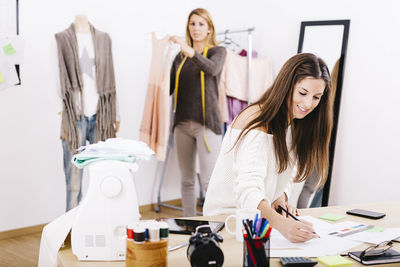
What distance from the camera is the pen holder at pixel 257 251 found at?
1.03 m

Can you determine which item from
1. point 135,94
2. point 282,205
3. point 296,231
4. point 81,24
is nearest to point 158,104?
point 135,94

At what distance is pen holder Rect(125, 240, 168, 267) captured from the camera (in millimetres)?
1020

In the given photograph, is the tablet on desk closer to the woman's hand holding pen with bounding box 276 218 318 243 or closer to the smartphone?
the woman's hand holding pen with bounding box 276 218 318 243

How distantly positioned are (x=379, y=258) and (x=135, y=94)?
320cm

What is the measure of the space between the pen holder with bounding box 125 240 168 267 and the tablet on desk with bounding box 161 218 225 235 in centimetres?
32

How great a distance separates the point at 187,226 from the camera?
1.41m

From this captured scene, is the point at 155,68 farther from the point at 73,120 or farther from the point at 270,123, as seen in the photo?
the point at 270,123

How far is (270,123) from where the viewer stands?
5.18 feet

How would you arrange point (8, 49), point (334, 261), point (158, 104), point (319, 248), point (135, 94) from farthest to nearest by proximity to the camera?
point (135, 94), point (158, 104), point (8, 49), point (319, 248), point (334, 261)

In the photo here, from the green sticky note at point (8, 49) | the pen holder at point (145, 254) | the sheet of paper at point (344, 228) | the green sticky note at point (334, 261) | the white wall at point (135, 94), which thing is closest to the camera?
the pen holder at point (145, 254)

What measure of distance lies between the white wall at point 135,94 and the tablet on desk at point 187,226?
209 centimetres

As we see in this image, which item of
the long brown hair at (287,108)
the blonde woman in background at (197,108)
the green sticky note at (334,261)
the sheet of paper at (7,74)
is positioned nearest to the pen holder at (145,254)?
the green sticky note at (334,261)

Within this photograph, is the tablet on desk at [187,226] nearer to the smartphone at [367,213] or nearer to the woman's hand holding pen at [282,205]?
the woman's hand holding pen at [282,205]

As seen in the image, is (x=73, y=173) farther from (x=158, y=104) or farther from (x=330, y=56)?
(x=330, y=56)
